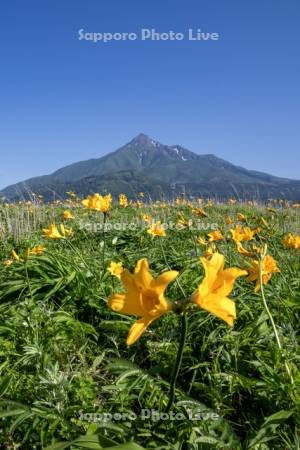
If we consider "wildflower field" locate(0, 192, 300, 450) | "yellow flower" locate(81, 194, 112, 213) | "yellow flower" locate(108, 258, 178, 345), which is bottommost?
"wildflower field" locate(0, 192, 300, 450)

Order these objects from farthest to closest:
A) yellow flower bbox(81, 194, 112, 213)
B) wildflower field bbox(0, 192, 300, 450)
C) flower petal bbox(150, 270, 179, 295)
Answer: yellow flower bbox(81, 194, 112, 213) → wildflower field bbox(0, 192, 300, 450) → flower petal bbox(150, 270, 179, 295)

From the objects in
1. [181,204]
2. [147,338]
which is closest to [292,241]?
[147,338]

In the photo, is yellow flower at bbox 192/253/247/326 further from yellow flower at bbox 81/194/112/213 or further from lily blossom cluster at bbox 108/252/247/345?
yellow flower at bbox 81/194/112/213

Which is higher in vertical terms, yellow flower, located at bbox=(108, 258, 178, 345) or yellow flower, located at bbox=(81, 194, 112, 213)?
yellow flower, located at bbox=(81, 194, 112, 213)

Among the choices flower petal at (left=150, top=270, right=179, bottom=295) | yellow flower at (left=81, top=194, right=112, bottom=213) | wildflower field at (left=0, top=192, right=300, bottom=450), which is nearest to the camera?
flower petal at (left=150, top=270, right=179, bottom=295)

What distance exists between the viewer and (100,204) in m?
4.12

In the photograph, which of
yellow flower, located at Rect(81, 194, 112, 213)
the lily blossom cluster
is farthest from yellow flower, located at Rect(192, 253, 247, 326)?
yellow flower, located at Rect(81, 194, 112, 213)

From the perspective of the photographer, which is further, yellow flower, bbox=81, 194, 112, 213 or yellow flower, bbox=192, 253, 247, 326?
yellow flower, bbox=81, 194, 112, 213

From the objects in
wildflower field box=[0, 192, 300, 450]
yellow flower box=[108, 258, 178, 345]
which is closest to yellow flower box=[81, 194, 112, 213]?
wildflower field box=[0, 192, 300, 450]

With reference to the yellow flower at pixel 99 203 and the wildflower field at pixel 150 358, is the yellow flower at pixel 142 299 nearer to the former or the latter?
the wildflower field at pixel 150 358

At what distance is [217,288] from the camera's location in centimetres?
125

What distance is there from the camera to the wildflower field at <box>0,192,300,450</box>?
1346 millimetres

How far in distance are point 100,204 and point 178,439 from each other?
2600 mm

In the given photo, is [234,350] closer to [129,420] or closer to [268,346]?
[268,346]
